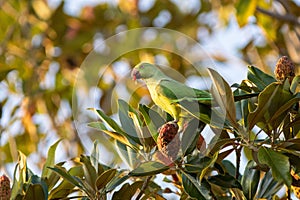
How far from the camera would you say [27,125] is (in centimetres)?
254

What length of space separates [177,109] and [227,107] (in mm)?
109

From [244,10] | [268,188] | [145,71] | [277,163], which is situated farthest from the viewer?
[244,10]

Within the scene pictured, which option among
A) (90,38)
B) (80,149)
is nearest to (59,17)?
(90,38)

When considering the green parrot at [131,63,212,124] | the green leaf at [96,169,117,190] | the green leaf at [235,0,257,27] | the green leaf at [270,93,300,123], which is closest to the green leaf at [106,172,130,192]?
the green leaf at [96,169,117,190]

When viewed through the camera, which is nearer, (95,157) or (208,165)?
(208,165)

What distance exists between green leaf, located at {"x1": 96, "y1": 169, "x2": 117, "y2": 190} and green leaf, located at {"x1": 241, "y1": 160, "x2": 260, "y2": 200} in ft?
0.70

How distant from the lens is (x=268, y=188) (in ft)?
3.47

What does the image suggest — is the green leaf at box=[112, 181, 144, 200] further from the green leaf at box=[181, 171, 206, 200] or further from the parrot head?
the parrot head

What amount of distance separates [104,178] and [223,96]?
0.71 feet

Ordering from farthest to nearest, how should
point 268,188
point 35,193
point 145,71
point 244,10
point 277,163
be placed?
point 244,10 → point 145,71 → point 268,188 → point 35,193 → point 277,163

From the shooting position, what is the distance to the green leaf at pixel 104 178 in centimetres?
94

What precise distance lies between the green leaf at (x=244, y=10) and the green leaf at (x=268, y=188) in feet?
3.58

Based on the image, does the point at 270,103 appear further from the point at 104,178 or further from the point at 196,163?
the point at 104,178

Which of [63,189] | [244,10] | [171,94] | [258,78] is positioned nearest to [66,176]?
[63,189]
